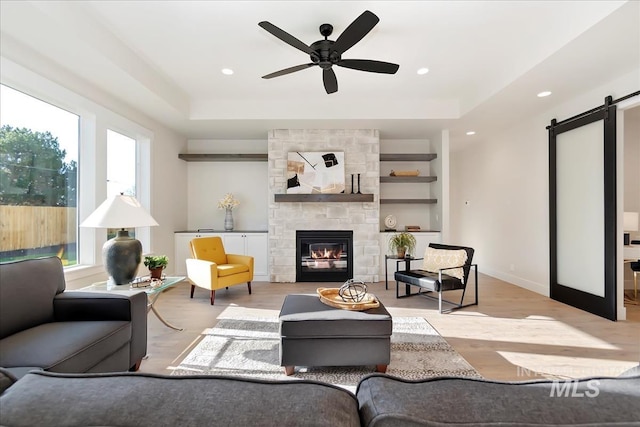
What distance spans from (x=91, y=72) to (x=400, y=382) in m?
3.96

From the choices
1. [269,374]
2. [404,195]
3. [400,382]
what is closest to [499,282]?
[404,195]

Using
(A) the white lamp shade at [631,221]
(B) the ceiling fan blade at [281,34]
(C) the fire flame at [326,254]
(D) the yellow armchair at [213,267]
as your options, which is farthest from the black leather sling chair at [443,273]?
(B) the ceiling fan blade at [281,34]

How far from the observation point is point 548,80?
11.4ft

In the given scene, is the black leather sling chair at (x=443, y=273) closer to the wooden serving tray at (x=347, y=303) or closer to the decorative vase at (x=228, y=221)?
the wooden serving tray at (x=347, y=303)

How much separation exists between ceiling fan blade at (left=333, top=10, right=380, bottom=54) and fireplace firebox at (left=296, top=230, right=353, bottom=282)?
10.5 ft

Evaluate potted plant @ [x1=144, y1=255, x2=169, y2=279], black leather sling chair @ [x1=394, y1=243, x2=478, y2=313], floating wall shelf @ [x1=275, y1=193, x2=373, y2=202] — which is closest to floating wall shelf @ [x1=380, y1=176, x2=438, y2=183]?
floating wall shelf @ [x1=275, y1=193, x2=373, y2=202]

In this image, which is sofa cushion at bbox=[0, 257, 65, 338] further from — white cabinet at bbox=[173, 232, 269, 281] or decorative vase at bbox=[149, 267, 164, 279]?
white cabinet at bbox=[173, 232, 269, 281]

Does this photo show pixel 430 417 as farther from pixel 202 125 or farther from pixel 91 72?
pixel 202 125

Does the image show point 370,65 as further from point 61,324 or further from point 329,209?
point 61,324

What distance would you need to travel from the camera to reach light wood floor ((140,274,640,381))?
240 centimetres

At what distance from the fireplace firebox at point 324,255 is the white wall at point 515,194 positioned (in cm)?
269

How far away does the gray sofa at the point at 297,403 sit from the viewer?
1.64ft

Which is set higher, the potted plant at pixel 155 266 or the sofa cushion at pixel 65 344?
the potted plant at pixel 155 266

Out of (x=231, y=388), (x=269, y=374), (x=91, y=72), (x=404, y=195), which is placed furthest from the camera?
(x=404, y=195)
